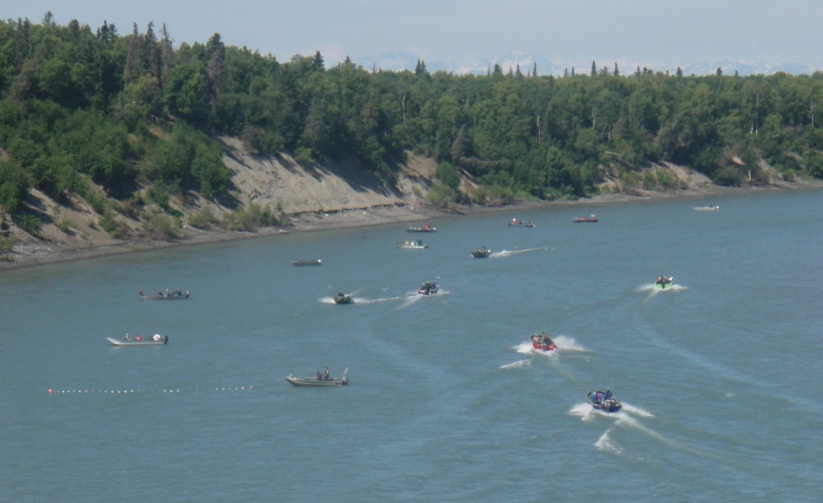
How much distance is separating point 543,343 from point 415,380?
392 inches

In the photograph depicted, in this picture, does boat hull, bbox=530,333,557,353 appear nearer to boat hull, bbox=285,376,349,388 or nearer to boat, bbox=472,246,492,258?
boat hull, bbox=285,376,349,388

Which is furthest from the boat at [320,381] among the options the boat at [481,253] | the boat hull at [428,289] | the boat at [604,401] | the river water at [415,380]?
the boat at [481,253]

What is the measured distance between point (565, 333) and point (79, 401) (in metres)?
30.5

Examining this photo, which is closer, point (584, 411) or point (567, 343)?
point (584, 411)

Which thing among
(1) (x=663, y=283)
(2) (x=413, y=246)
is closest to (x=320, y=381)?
(1) (x=663, y=283)

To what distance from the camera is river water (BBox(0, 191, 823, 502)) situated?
49188mm

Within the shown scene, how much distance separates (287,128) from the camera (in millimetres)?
145875

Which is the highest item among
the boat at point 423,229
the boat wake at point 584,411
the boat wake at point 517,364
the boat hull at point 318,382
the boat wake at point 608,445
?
the boat at point 423,229

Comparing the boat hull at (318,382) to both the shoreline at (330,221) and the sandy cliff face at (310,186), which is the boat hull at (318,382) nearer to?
the shoreline at (330,221)

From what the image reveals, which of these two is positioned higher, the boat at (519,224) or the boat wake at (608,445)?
the boat at (519,224)

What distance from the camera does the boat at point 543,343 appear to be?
6919 centimetres

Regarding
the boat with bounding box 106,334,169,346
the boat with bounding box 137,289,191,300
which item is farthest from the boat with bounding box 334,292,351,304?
the boat with bounding box 106,334,169,346

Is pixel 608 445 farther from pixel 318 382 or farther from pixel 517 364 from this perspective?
pixel 318 382

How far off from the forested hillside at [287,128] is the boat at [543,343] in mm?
56696
